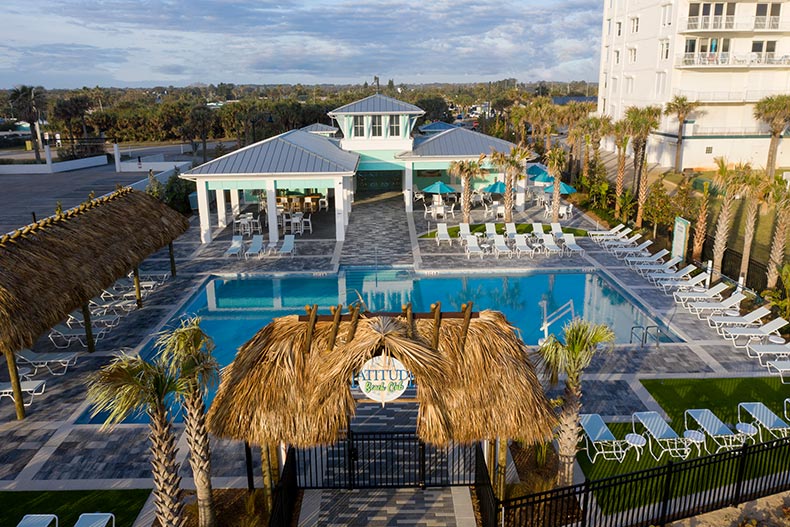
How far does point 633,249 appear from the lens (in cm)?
2189

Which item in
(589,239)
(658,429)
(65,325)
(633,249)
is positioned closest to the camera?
(658,429)

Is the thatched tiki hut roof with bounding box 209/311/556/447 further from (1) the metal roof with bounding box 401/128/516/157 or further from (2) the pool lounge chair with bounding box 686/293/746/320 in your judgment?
(1) the metal roof with bounding box 401/128/516/157

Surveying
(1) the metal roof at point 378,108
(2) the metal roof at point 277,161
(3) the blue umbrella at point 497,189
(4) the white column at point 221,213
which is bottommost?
(4) the white column at point 221,213

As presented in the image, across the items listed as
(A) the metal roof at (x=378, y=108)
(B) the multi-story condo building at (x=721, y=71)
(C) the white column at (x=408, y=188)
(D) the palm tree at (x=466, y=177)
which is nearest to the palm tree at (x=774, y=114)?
(B) the multi-story condo building at (x=721, y=71)

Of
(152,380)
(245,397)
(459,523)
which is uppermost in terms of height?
(152,380)

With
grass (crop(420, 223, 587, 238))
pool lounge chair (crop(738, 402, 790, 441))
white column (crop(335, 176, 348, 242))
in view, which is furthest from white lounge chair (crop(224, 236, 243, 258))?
pool lounge chair (crop(738, 402, 790, 441))

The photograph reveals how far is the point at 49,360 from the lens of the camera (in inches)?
519

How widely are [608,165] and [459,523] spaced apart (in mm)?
40569

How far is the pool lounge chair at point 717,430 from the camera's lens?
1030cm

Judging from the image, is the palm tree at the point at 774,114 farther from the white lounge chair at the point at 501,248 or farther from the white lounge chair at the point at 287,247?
the white lounge chair at the point at 287,247

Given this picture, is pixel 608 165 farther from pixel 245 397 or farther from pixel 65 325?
pixel 245 397

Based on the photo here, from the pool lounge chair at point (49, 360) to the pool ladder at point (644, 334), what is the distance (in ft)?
44.2

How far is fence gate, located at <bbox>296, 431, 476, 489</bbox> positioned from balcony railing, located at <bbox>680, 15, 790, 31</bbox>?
128 ft

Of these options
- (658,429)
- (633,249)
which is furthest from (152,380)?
(633,249)
